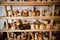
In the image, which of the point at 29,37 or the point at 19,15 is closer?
the point at 19,15

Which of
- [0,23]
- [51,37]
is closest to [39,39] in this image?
[51,37]

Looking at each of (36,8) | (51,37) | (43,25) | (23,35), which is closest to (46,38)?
(51,37)

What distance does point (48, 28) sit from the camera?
1963 millimetres

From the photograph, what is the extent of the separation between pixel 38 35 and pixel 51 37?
0.21 m

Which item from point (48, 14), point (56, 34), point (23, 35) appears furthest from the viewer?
point (56, 34)

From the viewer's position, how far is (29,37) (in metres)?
2.07

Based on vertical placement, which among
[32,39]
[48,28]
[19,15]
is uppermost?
[19,15]

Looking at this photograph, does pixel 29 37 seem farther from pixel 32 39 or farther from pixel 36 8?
pixel 36 8

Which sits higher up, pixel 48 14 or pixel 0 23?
pixel 48 14

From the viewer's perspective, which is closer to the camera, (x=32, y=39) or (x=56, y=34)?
Answer: (x=32, y=39)

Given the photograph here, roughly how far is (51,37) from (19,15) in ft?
2.05

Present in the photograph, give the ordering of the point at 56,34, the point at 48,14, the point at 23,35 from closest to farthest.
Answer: the point at 48,14 → the point at 23,35 → the point at 56,34

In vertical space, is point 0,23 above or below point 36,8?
below

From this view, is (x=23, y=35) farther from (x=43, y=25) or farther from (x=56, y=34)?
(x=56, y=34)
